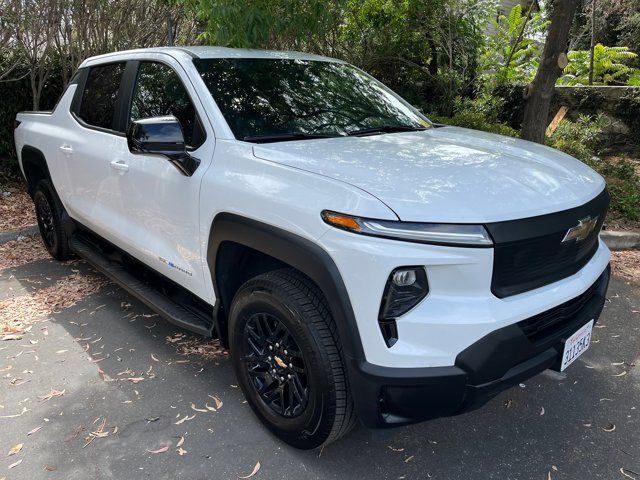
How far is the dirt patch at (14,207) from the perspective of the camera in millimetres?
6287

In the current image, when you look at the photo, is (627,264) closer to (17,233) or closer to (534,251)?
(534,251)

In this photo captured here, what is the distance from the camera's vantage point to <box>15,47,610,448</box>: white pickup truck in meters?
1.93

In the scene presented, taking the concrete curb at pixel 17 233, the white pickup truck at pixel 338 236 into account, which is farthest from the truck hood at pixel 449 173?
the concrete curb at pixel 17 233

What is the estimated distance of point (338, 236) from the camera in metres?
1.99

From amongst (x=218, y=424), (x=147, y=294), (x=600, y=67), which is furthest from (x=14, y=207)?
(x=600, y=67)

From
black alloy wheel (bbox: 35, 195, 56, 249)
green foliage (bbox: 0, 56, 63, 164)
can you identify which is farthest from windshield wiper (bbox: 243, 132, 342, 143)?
green foliage (bbox: 0, 56, 63, 164)

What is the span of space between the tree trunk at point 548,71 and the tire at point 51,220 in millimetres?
5281

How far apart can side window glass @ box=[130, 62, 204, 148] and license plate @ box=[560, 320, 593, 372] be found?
2.00 meters

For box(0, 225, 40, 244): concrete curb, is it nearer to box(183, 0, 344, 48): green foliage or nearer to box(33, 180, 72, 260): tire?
box(33, 180, 72, 260): tire

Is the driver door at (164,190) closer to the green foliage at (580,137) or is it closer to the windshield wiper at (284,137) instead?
the windshield wiper at (284,137)

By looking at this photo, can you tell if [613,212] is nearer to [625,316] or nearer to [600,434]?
[625,316]

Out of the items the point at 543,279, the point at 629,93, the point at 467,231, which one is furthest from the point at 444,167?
the point at 629,93

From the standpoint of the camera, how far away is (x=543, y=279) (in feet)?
7.13

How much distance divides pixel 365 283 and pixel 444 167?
0.72 m
